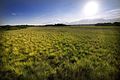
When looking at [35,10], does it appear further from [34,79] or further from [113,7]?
[113,7]

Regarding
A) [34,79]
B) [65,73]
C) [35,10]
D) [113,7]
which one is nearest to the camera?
[34,79]

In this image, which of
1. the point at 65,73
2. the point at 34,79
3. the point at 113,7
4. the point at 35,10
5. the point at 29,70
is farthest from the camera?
the point at 35,10

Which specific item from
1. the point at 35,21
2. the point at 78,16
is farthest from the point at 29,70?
the point at 78,16

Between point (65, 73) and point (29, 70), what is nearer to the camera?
point (65, 73)

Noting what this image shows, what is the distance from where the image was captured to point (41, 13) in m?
1.88

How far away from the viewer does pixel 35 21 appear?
185cm

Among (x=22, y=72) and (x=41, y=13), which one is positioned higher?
(x=41, y=13)

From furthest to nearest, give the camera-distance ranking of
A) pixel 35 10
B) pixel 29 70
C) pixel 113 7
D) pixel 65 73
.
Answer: pixel 35 10, pixel 113 7, pixel 29 70, pixel 65 73

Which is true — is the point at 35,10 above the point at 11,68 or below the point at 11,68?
above

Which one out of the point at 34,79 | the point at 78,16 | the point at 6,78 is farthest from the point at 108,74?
the point at 6,78

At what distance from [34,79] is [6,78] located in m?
0.32

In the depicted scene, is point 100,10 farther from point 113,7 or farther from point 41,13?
point 41,13

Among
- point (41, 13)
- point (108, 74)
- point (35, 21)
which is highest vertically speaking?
point (41, 13)

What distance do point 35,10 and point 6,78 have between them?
41.9 inches
